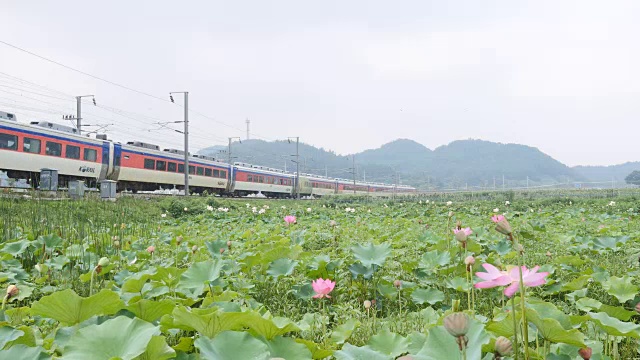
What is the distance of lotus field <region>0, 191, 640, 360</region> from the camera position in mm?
962

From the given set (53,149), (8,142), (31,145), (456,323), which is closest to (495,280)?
(456,323)

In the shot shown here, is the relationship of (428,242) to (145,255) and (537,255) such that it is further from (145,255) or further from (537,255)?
(145,255)

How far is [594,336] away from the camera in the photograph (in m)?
1.49

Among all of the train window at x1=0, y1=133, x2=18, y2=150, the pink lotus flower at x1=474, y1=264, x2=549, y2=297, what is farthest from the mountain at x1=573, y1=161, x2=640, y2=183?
the pink lotus flower at x1=474, y1=264, x2=549, y2=297

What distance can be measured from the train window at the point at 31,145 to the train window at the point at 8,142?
244 millimetres

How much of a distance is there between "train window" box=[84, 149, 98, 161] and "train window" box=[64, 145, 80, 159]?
0.34m

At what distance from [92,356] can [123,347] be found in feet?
0.21

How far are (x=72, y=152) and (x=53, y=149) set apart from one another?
2.61ft

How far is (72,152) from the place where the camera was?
46.3 ft

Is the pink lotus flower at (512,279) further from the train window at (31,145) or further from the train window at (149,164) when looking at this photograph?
the train window at (149,164)

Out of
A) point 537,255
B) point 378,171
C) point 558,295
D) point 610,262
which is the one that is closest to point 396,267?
point 558,295

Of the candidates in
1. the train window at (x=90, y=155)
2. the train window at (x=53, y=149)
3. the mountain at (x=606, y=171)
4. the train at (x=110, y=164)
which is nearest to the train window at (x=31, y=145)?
the train at (x=110, y=164)

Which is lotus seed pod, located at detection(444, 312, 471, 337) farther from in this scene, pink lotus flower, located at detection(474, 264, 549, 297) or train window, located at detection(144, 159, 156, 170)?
train window, located at detection(144, 159, 156, 170)

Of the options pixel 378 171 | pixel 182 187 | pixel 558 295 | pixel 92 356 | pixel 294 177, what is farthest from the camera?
pixel 378 171
